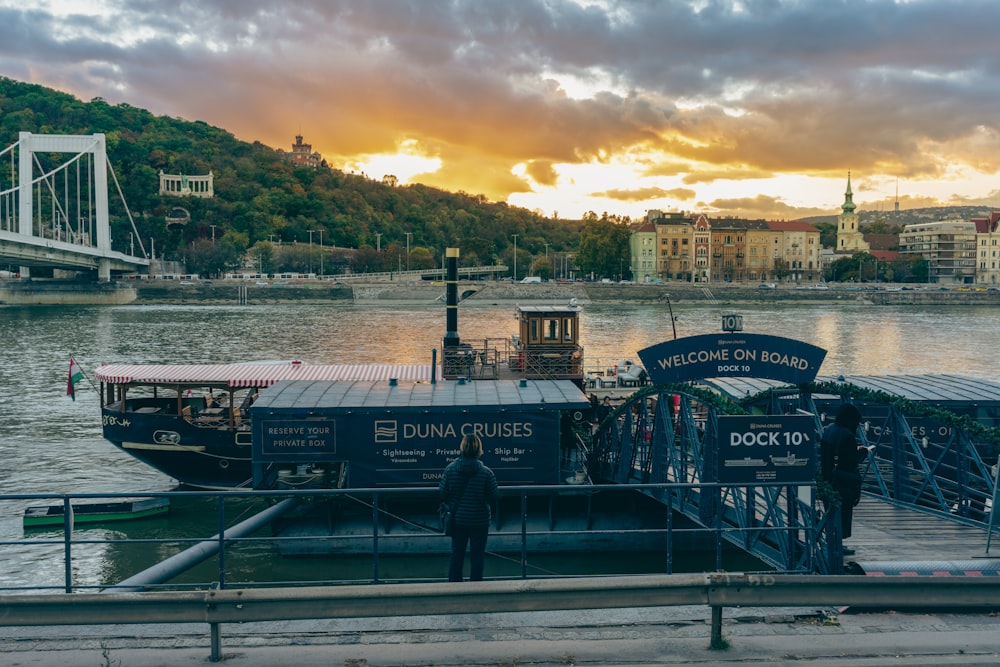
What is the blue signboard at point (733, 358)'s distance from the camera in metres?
11.0

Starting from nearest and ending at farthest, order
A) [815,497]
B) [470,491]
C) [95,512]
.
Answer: [470,491] < [815,497] < [95,512]

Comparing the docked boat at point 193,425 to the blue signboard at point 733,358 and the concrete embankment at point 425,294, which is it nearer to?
the blue signboard at point 733,358

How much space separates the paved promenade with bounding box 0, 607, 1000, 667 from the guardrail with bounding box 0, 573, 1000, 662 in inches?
10.3

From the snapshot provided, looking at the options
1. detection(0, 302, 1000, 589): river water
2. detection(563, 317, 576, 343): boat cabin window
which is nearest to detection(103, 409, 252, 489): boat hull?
detection(0, 302, 1000, 589): river water

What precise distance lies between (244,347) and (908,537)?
158 feet

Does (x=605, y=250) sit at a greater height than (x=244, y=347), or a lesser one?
greater

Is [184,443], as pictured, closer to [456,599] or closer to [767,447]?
[767,447]

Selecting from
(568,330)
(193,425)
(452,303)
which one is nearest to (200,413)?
(193,425)

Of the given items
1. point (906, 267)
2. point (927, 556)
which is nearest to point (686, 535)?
point (927, 556)

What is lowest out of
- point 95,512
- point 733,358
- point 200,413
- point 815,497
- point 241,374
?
point 95,512

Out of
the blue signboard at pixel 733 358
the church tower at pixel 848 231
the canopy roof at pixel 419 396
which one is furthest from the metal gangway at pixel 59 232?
the church tower at pixel 848 231

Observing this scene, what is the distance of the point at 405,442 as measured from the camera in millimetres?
13852

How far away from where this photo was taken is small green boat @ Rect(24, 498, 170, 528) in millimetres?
17062

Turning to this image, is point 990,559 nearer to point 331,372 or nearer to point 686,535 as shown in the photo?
point 686,535
